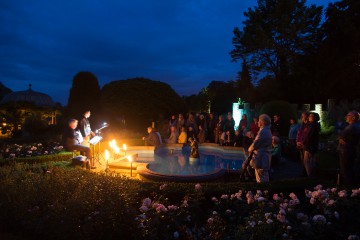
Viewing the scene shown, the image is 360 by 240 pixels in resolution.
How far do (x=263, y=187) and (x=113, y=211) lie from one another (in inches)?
126

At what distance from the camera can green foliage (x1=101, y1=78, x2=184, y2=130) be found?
21672 millimetres

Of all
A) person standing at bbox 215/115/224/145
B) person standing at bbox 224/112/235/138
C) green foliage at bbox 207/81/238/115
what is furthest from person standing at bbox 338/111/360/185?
green foliage at bbox 207/81/238/115

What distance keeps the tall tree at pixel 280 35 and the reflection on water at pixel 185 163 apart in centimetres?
1810

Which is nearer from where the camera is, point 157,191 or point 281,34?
point 157,191

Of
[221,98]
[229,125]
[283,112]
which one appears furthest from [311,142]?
[221,98]

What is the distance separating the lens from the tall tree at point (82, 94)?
17203mm

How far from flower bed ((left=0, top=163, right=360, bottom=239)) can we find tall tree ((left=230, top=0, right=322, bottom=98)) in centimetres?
2459

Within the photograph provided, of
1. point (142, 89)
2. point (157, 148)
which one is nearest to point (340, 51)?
point (142, 89)

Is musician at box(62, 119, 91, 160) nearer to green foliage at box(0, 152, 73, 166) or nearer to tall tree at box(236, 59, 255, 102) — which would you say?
green foliage at box(0, 152, 73, 166)

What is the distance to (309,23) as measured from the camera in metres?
27.8

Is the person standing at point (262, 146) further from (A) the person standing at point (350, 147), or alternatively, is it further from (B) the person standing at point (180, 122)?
(B) the person standing at point (180, 122)

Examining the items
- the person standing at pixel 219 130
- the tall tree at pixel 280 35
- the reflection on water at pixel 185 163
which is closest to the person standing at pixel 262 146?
the reflection on water at pixel 185 163

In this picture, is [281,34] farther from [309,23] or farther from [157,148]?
[157,148]

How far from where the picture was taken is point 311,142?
705 cm
